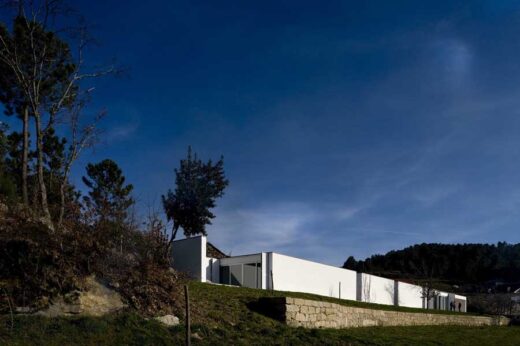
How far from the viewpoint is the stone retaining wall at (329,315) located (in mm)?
Result: 15227

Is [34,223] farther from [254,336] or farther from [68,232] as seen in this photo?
[254,336]

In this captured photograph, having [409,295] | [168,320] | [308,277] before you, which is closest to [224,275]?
[308,277]

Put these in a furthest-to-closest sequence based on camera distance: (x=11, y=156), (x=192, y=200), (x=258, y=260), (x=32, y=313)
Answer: (x=192, y=200) → (x=258, y=260) → (x=11, y=156) → (x=32, y=313)

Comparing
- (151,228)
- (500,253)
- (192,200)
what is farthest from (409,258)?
(151,228)

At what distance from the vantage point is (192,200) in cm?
3338

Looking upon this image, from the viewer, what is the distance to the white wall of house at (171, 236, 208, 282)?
28.1 meters

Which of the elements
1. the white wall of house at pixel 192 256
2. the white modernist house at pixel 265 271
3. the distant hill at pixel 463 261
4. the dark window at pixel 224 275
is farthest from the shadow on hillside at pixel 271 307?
the distant hill at pixel 463 261

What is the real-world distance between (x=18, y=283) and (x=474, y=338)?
17.8m

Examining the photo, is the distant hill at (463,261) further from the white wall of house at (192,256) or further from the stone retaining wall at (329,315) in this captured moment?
the stone retaining wall at (329,315)

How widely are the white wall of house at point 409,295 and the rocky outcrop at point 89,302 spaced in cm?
3676

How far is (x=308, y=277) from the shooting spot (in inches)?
1284

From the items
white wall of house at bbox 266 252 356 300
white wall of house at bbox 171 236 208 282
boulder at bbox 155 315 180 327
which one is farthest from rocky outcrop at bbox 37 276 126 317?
white wall of house at bbox 266 252 356 300

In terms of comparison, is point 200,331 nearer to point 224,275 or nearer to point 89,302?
point 89,302

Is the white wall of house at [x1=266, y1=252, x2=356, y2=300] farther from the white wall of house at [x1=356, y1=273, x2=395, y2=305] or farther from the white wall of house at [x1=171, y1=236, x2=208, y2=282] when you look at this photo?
the white wall of house at [x1=171, y1=236, x2=208, y2=282]
